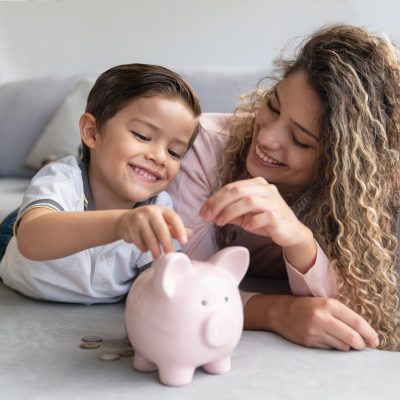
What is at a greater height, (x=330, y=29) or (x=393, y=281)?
(x=330, y=29)

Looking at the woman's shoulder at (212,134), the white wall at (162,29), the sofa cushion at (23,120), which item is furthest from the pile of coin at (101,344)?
the white wall at (162,29)

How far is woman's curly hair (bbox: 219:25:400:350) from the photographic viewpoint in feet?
3.83

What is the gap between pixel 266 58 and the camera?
2.49 metres

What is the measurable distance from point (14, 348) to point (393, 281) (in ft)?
2.24

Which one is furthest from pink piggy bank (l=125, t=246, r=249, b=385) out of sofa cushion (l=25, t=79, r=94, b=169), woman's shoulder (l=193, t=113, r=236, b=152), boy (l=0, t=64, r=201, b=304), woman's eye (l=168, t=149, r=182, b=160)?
sofa cushion (l=25, t=79, r=94, b=169)

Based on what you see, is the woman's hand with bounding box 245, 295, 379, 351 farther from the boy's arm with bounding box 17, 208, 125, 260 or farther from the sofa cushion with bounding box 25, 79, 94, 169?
the sofa cushion with bounding box 25, 79, 94, 169

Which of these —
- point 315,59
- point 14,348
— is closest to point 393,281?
point 315,59

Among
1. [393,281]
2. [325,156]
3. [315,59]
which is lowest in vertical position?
[393,281]

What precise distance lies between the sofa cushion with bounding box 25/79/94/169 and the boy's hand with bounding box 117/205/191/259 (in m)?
1.37

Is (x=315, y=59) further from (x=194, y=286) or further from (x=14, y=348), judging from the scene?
(x=14, y=348)

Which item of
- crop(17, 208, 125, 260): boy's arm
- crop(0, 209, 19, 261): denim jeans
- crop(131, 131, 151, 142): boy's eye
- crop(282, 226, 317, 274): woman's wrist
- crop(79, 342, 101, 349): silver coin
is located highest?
crop(131, 131, 151, 142): boy's eye

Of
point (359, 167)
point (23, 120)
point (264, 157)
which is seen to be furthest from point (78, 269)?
point (23, 120)

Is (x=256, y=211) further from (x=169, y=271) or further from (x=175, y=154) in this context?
(x=175, y=154)

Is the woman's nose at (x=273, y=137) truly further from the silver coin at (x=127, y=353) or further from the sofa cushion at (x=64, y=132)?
the sofa cushion at (x=64, y=132)
